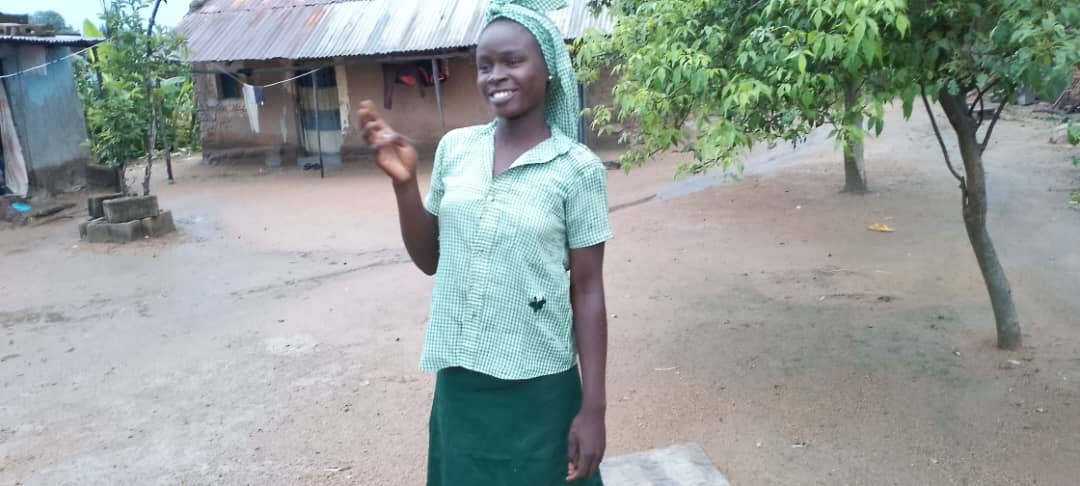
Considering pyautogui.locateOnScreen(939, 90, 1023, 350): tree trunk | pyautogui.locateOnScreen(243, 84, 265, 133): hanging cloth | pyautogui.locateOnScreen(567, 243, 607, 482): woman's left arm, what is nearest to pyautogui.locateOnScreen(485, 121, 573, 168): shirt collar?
pyautogui.locateOnScreen(567, 243, 607, 482): woman's left arm

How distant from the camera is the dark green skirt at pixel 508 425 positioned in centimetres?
165

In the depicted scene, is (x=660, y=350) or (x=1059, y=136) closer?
(x=660, y=350)

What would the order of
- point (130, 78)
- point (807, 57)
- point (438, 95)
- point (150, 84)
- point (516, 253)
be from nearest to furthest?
point (516, 253) < point (807, 57) < point (130, 78) < point (150, 84) < point (438, 95)

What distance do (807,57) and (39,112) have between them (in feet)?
39.3

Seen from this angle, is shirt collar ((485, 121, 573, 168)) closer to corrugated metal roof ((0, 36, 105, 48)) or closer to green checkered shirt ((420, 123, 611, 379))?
green checkered shirt ((420, 123, 611, 379))

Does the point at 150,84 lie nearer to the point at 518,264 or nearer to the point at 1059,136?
the point at 518,264

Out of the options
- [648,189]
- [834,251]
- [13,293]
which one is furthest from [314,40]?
[834,251]

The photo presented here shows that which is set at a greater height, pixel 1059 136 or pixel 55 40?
pixel 55 40

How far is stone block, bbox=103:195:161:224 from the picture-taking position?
912 centimetres

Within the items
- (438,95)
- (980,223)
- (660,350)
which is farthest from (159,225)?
(980,223)

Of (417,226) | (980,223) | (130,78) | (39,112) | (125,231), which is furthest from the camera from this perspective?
(39,112)

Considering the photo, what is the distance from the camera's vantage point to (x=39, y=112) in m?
11.6

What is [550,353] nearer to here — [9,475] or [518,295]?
[518,295]

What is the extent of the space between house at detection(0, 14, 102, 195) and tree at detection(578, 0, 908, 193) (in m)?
10.5
